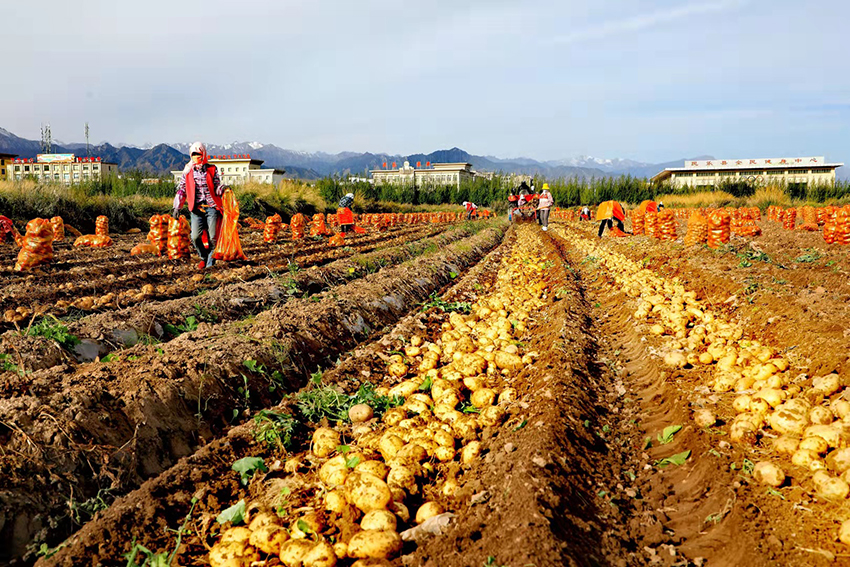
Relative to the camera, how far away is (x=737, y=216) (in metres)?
14.9

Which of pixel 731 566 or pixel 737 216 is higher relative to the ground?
pixel 737 216

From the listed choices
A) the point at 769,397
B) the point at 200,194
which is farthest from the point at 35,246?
the point at 769,397

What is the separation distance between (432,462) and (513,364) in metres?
1.43

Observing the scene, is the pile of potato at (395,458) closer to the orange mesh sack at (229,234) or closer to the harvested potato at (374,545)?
the harvested potato at (374,545)

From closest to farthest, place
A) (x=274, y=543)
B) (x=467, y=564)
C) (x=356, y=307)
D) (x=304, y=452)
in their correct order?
1. (x=467, y=564)
2. (x=274, y=543)
3. (x=304, y=452)
4. (x=356, y=307)

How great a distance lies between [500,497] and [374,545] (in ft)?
1.85

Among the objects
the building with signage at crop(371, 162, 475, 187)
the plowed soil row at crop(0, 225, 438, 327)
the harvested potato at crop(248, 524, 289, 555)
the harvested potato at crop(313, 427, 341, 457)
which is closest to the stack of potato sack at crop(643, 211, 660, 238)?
the plowed soil row at crop(0, 225, 438, 327)

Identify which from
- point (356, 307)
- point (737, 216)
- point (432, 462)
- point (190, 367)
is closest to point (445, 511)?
point (432, 462)

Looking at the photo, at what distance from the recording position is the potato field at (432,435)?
195cm

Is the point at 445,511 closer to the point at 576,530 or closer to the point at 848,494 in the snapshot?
the point at 576,530

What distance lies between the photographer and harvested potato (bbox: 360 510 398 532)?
1.96 meters

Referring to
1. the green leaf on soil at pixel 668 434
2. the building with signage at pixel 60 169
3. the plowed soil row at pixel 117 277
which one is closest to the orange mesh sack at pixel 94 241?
the plowed soil row at pixel 117 277

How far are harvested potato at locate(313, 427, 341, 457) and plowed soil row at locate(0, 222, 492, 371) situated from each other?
221cm

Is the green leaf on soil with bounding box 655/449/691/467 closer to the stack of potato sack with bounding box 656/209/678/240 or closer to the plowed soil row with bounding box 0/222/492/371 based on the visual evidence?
the plowed soil row with bounding box 0/222/492/371
